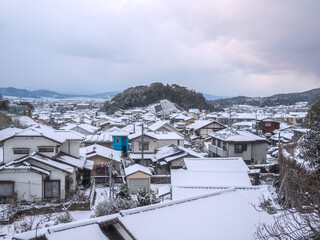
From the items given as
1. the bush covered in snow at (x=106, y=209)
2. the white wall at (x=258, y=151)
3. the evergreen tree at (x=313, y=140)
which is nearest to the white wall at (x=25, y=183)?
the bush covered in snow at (x=106, y=209)

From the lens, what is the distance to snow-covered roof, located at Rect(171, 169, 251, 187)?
13797 millimetres

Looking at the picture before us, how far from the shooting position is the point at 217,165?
634 inches

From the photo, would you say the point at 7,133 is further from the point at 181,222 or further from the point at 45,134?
the point at 181,222

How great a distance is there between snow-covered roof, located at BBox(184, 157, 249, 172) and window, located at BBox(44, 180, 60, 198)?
7919 millimetres

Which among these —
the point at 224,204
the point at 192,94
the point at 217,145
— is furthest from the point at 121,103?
the point at 224,204

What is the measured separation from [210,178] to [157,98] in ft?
292

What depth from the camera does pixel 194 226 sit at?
6.36m

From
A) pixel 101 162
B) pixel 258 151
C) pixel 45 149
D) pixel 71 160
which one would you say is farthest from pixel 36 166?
pixel 258 151

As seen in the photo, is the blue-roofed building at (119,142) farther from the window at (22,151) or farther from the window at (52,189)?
the window at (52,189)

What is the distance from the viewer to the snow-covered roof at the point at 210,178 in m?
13.8

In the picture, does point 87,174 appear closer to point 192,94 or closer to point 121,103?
Answer: point 121,103

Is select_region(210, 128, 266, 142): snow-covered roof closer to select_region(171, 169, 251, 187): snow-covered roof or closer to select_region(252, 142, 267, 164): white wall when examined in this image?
select_region(252, 142, 267, 164): white wall

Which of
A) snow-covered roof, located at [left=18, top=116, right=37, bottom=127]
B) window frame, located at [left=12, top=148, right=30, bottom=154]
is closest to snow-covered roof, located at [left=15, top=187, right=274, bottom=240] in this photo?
window frame, located at [left=12, top=148, right=30, bottom=154]

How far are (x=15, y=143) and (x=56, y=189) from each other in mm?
3821
